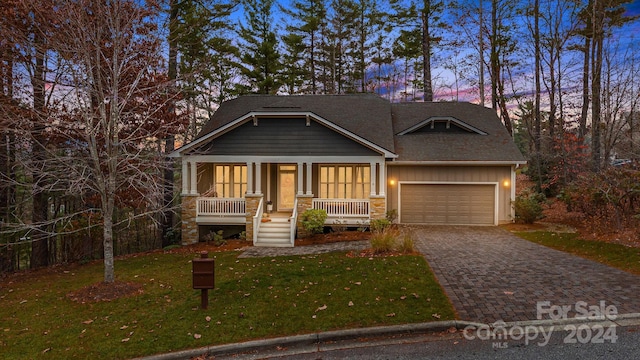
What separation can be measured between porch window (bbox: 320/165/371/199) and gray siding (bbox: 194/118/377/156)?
1.49 meters

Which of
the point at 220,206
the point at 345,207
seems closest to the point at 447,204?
the point at 345,207

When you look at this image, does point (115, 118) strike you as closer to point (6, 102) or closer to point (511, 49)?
point (6, 102)

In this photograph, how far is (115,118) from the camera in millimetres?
7090

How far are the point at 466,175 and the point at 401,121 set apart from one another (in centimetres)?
453

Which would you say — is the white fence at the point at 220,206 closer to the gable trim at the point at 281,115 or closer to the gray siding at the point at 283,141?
the gray siding at the point at 283,141

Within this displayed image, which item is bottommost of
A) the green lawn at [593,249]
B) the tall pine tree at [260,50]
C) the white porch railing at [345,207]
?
the green lawn at [593,249]

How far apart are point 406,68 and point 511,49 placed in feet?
25.9

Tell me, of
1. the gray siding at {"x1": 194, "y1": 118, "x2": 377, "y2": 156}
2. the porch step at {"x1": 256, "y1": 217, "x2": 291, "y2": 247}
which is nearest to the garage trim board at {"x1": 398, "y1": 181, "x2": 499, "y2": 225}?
the gray siding at {"x1": 194, "y1": 118, "x2": 377, "y2": 156}

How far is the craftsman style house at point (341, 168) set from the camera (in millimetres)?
13289

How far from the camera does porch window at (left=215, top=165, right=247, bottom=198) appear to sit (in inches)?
575

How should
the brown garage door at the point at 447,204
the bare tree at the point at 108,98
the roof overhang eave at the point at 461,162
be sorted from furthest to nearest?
the brown garage door at the point at 447,204 < the roof overhang eave at the point at 461,162 < the bare tree at the point at 108,98

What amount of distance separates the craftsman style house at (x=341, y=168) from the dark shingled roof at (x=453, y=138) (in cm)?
5

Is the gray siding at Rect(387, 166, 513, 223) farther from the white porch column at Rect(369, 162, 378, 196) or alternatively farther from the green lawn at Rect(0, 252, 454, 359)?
the green lawn at Rect(0, 252, 454, 359)

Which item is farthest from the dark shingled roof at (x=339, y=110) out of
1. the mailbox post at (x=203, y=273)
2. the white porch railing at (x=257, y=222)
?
the mailbox post at (x=203, y=273)
